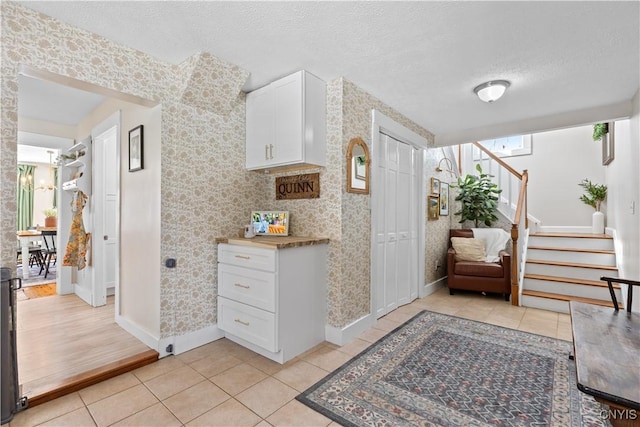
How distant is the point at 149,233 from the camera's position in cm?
266

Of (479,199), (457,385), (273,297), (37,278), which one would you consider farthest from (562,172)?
(37,278)

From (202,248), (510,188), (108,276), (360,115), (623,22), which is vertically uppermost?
(623,22)

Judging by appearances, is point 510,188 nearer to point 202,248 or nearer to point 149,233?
point 202,248

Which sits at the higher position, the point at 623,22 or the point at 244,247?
the point at 623,22

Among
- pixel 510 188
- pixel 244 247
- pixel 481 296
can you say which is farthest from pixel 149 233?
pixel 510 188

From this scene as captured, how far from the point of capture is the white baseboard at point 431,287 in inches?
169

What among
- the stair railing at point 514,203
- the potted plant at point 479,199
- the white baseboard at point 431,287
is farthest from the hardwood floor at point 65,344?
the potted plant at point 479,199

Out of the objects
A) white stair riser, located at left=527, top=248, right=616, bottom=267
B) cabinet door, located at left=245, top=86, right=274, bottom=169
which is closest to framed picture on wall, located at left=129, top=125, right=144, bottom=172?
cabinet door, located at left=245, top=86, right=274, bottom=169

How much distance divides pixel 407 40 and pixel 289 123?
1.14m

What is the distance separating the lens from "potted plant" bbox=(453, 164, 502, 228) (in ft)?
16.8

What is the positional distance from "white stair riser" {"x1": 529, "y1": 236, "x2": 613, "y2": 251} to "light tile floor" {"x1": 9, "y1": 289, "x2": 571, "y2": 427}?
223 cm

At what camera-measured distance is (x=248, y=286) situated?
258cm

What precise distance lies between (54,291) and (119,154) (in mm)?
2942

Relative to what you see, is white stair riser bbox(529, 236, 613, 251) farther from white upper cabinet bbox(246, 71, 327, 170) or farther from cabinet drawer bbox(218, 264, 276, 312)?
cabinet drawer bbox(218, 264, 276, 312)
